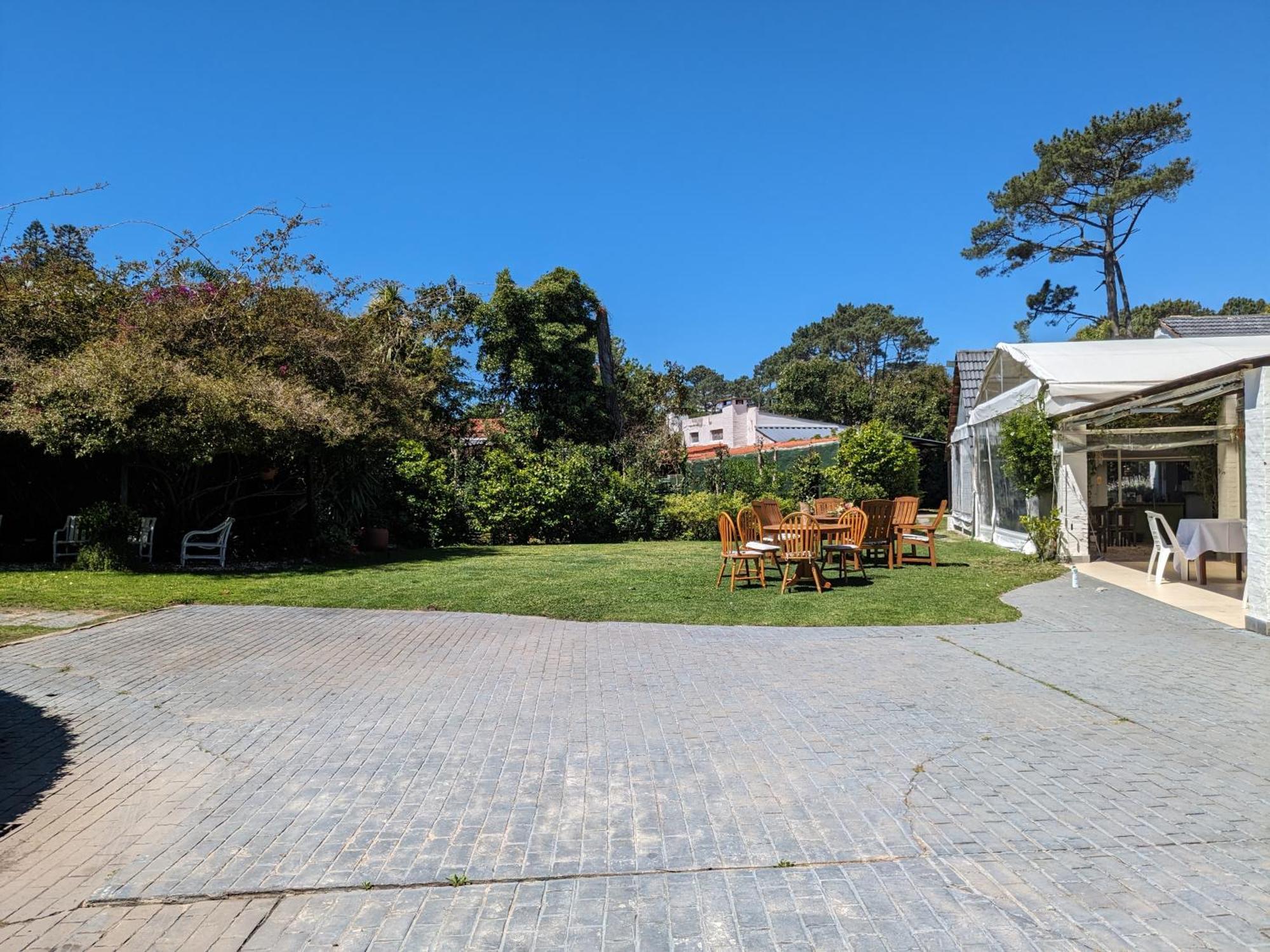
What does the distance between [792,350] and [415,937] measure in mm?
84814

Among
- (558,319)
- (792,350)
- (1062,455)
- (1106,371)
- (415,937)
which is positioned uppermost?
(792,350)

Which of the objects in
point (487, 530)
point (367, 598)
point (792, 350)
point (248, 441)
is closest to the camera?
point (367, 598)

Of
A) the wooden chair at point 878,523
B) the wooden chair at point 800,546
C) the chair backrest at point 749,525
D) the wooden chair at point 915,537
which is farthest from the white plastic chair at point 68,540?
the wooden chair at point 915,537

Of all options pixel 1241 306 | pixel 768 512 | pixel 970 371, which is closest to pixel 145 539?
pixel 768 512

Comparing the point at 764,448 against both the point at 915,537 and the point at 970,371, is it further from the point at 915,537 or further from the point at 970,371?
the point at 915,537

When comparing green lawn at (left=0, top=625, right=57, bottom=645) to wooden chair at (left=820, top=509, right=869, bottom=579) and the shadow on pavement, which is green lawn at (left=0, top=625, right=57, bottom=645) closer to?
the shadow on pavement

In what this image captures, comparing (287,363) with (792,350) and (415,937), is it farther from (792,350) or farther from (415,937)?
(792,350)

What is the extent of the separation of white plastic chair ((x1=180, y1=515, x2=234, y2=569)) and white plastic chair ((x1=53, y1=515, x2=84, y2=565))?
4.93 ft

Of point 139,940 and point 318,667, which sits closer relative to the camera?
point 139,940

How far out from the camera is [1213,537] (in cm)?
1112

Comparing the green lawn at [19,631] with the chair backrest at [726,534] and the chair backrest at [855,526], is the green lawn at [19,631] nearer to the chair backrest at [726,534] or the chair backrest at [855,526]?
the chair backrest at [726,534]

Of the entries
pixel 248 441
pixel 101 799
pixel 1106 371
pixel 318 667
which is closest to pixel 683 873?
pixel 101 799

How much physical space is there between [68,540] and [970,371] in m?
22.0

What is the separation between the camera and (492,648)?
25.4 ft
